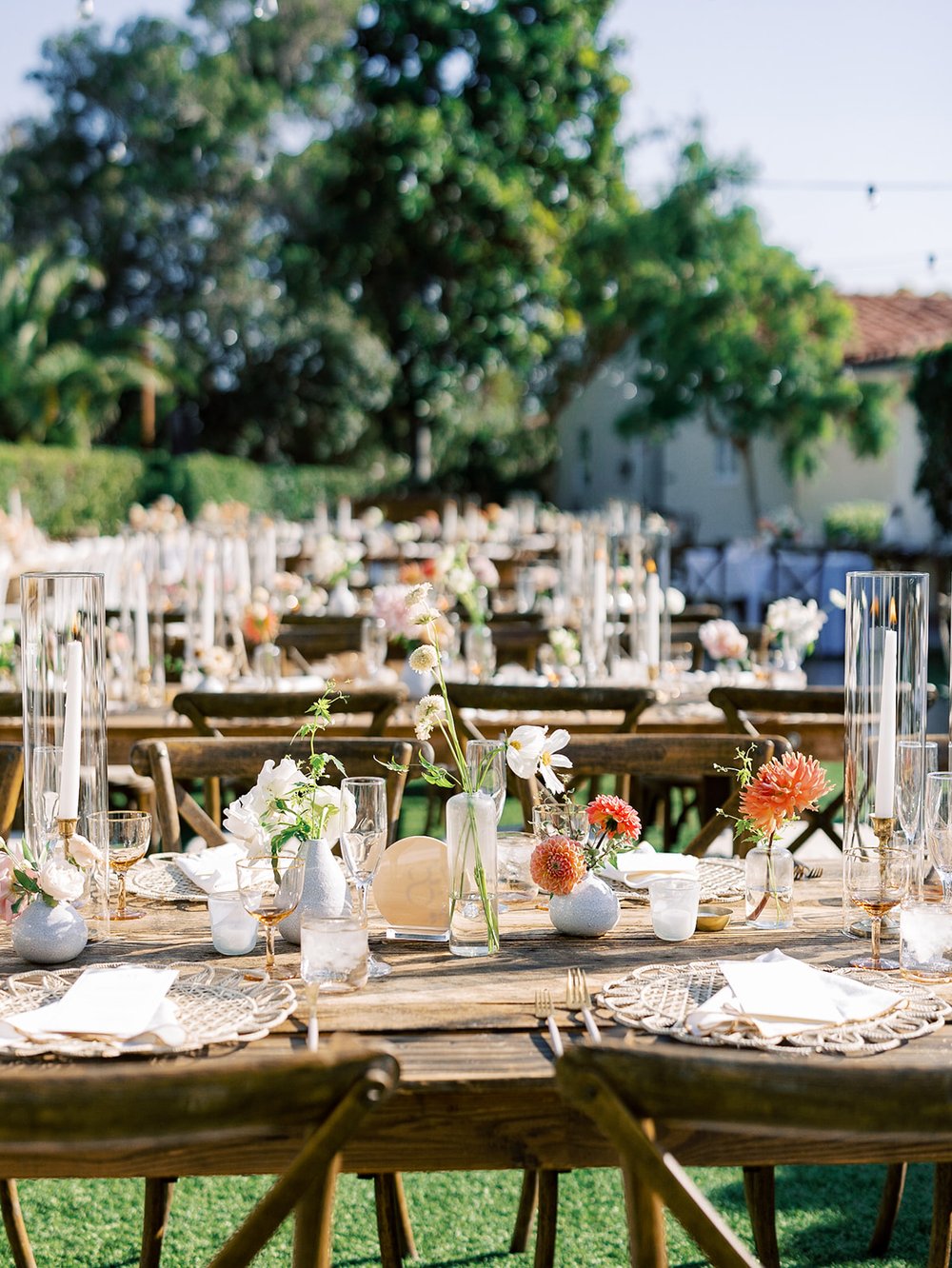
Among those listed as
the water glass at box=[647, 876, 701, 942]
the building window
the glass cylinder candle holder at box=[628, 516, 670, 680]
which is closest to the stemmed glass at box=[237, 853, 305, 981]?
the water glass at box=[647, 876, 701, 942]

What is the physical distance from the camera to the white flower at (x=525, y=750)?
77.7 inches

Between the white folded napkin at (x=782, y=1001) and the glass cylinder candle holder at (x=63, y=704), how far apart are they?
87cm

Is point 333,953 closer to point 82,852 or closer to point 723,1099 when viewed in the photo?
point 82,852

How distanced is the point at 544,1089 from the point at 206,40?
82.8 feet

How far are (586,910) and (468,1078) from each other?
22.4 inches

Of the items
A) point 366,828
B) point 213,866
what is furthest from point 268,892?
point 213,866

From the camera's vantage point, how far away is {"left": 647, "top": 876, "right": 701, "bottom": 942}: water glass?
2.00 metres

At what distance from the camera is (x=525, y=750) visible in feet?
6.49

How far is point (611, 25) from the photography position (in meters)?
25.6

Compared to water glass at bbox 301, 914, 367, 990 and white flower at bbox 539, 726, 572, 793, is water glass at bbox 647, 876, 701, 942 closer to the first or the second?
white flower at bbox 539, 726, 572, 793

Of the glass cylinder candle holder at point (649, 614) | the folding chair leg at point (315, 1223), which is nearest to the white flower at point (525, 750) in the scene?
the folding chair leg at point (315, 1223)

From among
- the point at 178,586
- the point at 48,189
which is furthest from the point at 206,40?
the point at 178,586

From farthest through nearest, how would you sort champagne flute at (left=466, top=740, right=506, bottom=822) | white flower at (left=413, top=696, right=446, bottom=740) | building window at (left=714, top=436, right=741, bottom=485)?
building window at (left=714, top=436, right=741, bottom=485) < champagne flute at (left=466, top=740, right=506, bottom=822) < white flower at (left=413, top=696, right=446, bottom=740)

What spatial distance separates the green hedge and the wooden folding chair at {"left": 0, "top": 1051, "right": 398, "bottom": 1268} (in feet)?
44.8
